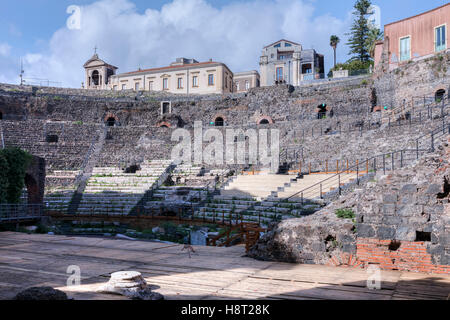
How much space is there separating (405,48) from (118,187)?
867 inches

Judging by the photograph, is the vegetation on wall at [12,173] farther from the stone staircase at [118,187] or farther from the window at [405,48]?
the window at [405,48]

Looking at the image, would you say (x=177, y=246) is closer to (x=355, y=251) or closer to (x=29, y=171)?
(x=355, y=251)

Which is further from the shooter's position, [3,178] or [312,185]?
[312,185]

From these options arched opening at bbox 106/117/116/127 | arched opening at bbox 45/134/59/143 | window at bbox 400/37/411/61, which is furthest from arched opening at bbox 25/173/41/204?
window at bbox 400/37/411/61

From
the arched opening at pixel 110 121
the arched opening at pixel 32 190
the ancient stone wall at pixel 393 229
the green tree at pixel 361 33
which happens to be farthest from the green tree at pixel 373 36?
the ancient stone wall at pixel 393 229

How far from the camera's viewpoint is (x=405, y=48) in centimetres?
2644

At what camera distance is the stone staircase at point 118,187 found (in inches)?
771

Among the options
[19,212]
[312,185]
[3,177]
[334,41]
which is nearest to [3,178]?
[3,177]

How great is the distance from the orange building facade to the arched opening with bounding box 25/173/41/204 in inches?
965

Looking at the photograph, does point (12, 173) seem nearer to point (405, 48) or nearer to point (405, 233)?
point (405, 233)

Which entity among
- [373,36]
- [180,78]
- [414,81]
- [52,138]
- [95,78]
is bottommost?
[52,138]

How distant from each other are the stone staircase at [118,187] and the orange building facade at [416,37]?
1811 cm

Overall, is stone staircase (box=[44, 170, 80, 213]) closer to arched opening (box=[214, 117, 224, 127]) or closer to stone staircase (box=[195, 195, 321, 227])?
stone staircase (box=[195, 195, 321, 227])
